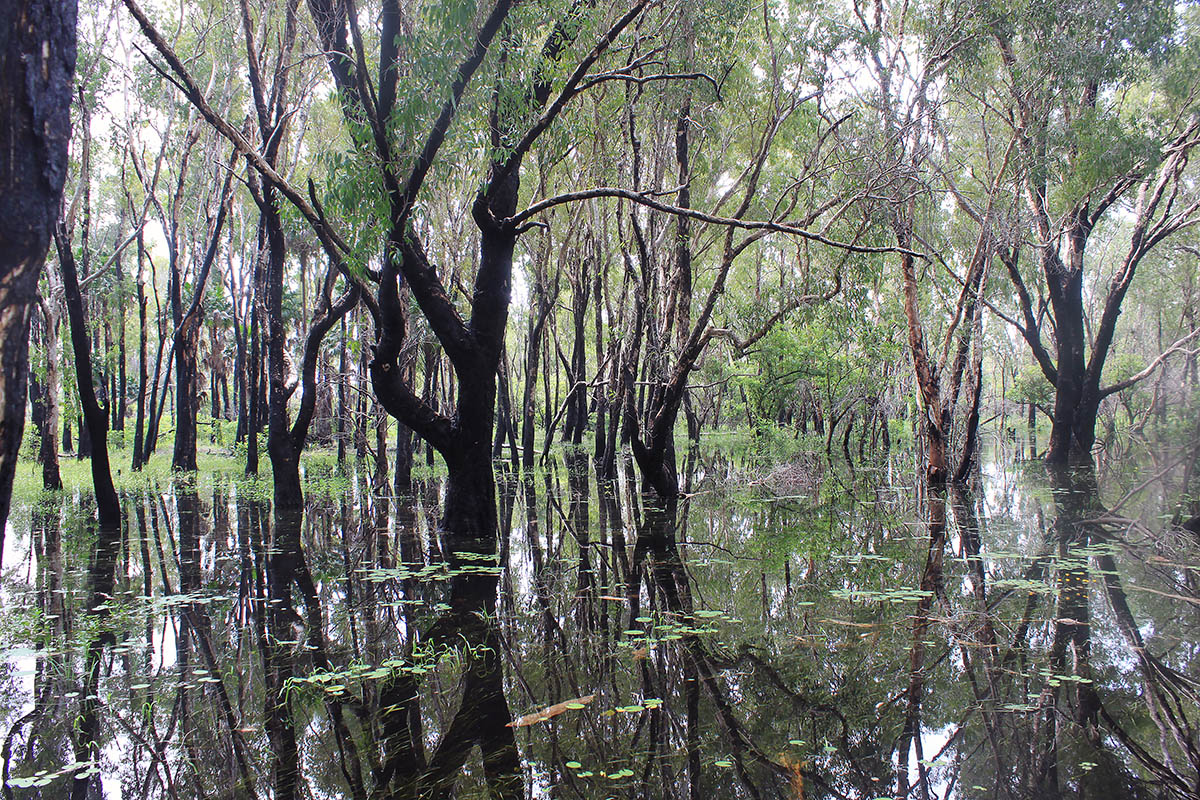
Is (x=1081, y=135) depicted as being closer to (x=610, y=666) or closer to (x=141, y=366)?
(x=610, y=666)

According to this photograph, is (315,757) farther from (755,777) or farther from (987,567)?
(987,567)

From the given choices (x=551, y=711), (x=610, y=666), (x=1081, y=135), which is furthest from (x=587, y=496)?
(x=1081, y=135)

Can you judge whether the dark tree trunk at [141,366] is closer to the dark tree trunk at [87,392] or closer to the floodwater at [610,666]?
the dark tree trunk at [87,392]

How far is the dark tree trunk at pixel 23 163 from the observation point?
241 cm

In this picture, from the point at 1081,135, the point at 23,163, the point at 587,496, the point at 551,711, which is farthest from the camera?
the point at 587,496

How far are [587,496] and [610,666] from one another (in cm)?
986

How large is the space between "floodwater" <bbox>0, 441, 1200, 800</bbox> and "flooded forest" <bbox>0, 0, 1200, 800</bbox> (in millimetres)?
31

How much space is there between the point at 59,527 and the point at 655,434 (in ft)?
29.6

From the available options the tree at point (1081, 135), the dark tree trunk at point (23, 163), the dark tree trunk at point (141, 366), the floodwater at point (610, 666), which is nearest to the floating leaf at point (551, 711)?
the floodwater at point (610, 666)

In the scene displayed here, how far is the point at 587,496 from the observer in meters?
13.9

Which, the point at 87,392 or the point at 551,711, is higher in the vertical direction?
the point at 87,392

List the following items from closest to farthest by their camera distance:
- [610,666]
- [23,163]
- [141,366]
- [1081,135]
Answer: [23,163]
[610,666]
[1081,135]
[141,366]

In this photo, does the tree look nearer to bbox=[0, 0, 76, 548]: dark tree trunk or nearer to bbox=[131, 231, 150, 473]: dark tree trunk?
bbox=[0, 0, 76, 548]: dark tree trunk

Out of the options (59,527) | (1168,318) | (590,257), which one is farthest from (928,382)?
(1168,318)
